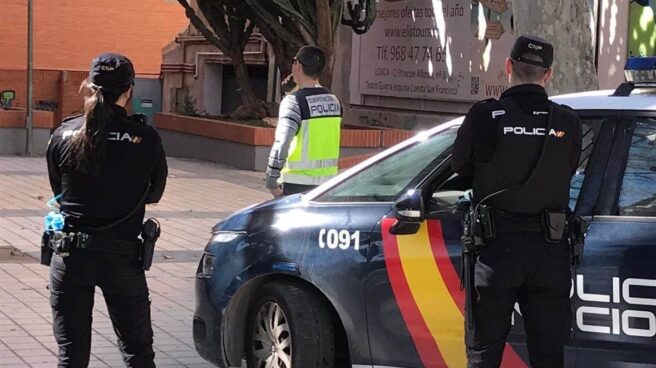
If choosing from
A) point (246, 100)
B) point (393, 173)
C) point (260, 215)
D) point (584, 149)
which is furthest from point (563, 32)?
point (246, 100)

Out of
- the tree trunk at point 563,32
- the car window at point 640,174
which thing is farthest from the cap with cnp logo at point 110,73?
the tree trunk at point 563,32

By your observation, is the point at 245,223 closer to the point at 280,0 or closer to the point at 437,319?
the point at 437,319

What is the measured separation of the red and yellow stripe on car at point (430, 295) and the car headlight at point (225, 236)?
99cm

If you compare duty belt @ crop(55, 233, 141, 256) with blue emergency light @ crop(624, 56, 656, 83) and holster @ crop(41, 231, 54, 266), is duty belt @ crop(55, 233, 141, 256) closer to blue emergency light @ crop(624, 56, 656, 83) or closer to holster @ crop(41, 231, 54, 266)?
holster @ crop(41, 231, 54, 266)

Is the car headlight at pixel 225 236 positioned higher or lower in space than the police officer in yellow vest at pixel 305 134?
lower

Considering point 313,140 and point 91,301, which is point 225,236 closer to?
point 91,301

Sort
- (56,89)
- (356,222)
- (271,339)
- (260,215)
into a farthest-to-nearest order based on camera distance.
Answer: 1. (56,89)
2. (260,215)
3. (271,339)
4. (356,222)

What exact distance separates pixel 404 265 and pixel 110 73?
1566 millimetres

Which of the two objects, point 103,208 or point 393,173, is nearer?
point 103,208

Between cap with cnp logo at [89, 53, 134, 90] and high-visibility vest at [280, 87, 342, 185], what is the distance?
2.73 m

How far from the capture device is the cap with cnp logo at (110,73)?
16.3ft

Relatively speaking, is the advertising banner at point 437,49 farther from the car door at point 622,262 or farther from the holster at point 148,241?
the holster at point 148,241

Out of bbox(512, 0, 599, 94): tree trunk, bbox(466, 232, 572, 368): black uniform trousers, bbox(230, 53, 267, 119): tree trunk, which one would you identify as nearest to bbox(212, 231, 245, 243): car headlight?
bbox(466, 232, 572, 368): black uniform trousers

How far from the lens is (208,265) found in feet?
20.2
